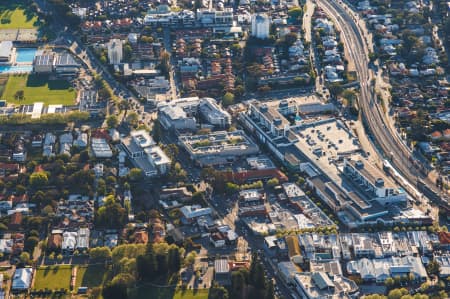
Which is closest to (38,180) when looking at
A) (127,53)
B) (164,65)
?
(164,65)

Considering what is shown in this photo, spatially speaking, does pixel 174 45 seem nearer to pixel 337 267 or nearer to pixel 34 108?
pixel 34 108

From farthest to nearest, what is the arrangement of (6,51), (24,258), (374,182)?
(6,51) → (374,182) → (24,258)

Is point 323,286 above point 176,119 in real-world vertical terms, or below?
below

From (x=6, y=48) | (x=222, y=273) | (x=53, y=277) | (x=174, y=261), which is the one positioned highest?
(x=6, y=48)

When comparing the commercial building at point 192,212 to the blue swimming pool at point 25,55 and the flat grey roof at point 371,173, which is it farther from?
the blue swimming pool at point 25,55

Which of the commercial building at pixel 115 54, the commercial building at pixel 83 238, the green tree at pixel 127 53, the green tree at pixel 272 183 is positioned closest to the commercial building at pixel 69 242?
the commercial building at pixel 83 238

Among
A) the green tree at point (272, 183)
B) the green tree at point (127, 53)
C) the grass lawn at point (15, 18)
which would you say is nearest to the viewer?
the green tree at point (272, 183)

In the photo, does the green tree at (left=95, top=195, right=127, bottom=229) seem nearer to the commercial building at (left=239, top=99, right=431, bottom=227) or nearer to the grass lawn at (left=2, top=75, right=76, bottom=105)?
the commercial building at (left=239, top=99, right=431, bottom=227)

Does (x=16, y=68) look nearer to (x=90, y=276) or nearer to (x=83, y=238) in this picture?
(x=83, y=238)
